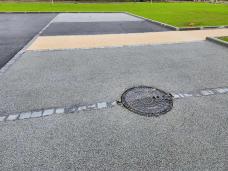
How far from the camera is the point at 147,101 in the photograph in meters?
4.44

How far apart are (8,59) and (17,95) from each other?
10.1 ft

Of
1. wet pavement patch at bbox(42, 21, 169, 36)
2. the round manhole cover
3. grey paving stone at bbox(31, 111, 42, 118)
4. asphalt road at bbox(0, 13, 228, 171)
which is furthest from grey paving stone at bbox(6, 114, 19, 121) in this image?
wet pavement patch at bbox(42, 21, 169, 36)

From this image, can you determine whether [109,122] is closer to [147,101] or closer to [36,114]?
[147,101]

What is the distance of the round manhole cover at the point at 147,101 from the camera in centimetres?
413

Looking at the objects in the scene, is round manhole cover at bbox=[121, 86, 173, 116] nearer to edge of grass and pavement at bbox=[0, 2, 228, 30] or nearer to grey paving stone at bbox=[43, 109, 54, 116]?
grey paving stone at bbox=[43, 109, 54, 116]

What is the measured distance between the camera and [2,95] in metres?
4.76

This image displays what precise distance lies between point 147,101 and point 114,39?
6.31 m

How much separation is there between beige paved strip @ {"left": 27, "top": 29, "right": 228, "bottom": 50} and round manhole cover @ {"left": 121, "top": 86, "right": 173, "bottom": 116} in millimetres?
4614

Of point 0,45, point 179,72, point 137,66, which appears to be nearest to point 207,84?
point 179,72

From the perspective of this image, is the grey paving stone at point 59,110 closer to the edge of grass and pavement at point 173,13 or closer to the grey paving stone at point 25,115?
the grey paving stone at point 25,115

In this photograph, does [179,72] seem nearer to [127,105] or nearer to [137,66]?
[137,66]

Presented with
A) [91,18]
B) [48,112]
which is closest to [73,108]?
[48,112]

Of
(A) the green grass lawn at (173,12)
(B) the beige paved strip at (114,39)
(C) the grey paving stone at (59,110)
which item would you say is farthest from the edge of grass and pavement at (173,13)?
(C) the grey paving stone at (59,110)

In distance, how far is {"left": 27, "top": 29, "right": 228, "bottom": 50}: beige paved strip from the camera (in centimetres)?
909
